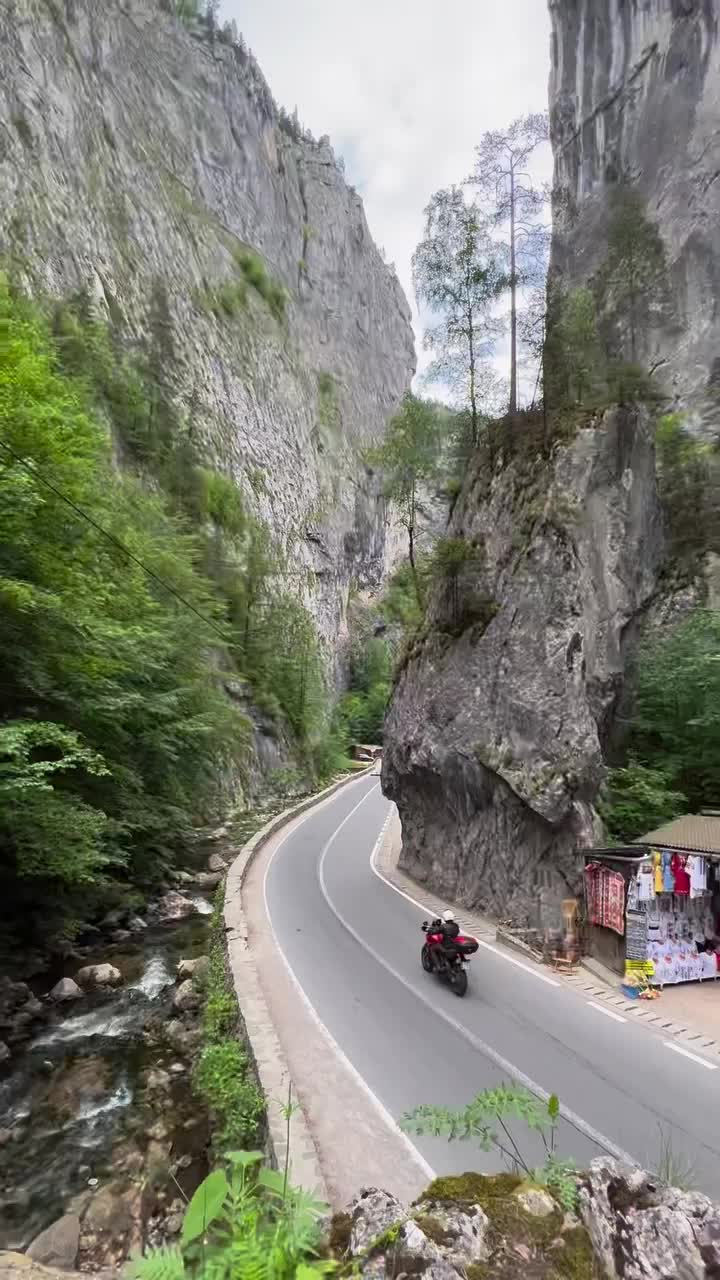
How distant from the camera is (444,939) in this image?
33.8 ft

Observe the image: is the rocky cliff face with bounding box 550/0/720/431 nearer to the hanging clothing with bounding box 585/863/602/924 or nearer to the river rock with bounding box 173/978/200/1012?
the hanging clothing with bounding box 585/863/602/924

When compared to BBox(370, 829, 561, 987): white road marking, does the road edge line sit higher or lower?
higher

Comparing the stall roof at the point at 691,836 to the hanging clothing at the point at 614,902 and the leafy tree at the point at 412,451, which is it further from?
the leafy tree at the point at 412,451

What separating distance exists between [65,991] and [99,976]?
699mm

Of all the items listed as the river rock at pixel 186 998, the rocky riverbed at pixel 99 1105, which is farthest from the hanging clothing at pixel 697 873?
the river rock at pixel 186 998

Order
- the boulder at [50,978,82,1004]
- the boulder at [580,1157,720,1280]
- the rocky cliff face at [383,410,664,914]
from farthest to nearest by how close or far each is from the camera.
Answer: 1. the rocky cliff face at [383,410,664,914]
2. the boulder at [50,978,82,1004]
3. the boulder at [580,1157,720,1280]

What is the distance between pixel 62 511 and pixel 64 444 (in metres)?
1.54

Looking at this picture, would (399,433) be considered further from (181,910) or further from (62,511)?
(181,910)

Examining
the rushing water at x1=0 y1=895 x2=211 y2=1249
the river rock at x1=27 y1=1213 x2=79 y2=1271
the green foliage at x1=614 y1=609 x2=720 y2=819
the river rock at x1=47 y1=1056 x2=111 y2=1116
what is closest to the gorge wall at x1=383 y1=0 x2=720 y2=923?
the green foliage at x1=614 y1=609 x2=720 y2=819

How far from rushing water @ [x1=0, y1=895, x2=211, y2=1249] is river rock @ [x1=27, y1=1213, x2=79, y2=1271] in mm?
172

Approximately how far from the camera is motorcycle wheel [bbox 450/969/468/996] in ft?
32.3

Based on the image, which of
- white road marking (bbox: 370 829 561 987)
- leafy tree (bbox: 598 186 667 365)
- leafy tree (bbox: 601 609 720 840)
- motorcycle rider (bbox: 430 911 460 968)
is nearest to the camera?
motorcycle rider (bbox: 430 911 460 968)

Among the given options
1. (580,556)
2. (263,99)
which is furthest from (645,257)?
(263,99)

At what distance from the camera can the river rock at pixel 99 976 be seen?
11023mm
